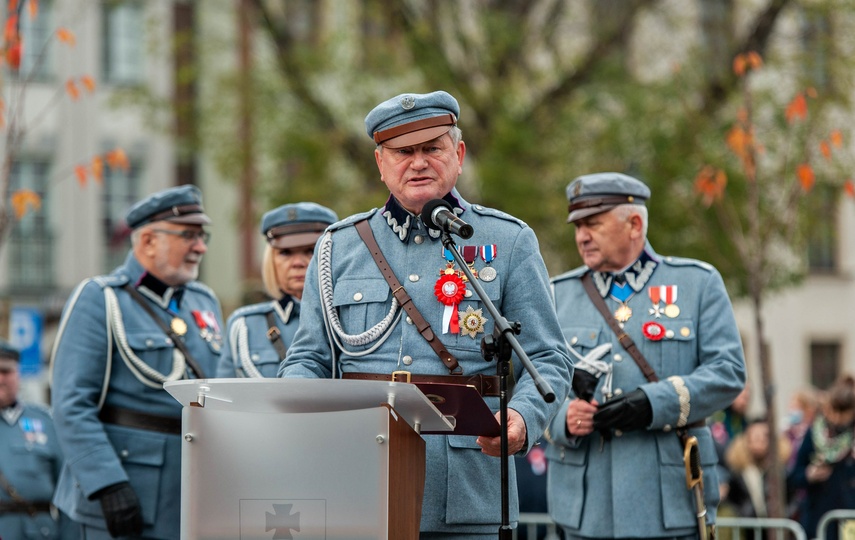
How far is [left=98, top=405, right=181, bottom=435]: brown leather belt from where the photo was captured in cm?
634

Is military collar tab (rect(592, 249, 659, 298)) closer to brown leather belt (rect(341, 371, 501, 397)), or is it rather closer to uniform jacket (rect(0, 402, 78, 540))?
brown leather belt (rect(341, 371, 501, 397))

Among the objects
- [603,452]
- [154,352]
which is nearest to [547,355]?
[603,452]

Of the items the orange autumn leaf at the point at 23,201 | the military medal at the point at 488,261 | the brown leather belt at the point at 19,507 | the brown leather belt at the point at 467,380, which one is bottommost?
the brown leather belt at the point at 19,507

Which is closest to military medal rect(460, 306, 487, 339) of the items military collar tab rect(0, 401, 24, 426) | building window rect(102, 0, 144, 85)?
military collar tab rect(0, 401, 24, 426)

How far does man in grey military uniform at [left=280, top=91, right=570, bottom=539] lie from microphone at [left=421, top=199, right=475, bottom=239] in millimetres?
150

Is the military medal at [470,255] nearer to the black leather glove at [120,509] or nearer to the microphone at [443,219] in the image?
the microphone at [443,219]

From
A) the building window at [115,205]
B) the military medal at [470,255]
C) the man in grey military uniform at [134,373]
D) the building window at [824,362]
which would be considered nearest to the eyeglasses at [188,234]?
the man in grey military uniform at [134,373]

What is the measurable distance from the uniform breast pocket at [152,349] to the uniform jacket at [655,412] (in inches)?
71.3

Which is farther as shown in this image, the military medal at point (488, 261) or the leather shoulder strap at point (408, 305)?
the military medal at point (488, 261)

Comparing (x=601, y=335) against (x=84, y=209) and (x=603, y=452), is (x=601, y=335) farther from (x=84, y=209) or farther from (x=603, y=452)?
(x=84, y=209)

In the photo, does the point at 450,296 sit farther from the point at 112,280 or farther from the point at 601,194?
the point at 112,280

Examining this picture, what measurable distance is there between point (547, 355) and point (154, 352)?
253 centimetres

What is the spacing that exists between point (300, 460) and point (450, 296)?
0.89m

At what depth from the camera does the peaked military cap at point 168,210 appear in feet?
22.0
